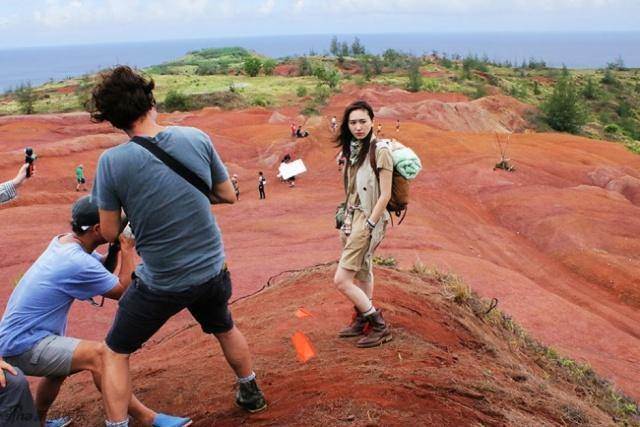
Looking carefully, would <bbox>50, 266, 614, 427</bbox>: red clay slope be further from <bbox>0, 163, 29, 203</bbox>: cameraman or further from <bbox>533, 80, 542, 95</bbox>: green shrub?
<bbox>533, 80, 542, 95</bbox>: green shrub

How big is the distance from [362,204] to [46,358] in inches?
91.8

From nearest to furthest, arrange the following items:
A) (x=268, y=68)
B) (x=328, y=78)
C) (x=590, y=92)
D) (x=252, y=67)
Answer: (x=328, y=78)
(x=590, y=92)
(x=252, y=67)
(x=268, y=68)

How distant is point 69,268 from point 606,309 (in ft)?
36.1

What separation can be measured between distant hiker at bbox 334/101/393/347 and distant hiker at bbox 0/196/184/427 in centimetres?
168

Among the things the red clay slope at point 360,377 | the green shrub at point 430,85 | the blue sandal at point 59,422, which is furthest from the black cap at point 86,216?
the green shrub at point 430,85

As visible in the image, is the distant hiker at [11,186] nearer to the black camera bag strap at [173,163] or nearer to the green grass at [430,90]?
the black camera bag strap at [173,163]

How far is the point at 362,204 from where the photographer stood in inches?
175

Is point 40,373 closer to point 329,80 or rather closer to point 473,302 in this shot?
point 473,302

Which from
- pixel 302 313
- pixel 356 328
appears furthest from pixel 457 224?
pixel 356 328

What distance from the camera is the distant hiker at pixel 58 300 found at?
329 cm

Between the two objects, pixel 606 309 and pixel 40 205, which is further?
pixel 40 205

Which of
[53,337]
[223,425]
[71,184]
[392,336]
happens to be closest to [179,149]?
[53,337]

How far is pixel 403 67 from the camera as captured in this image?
5900 centimetres

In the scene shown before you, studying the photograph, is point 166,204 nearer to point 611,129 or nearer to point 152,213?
point 152,213
